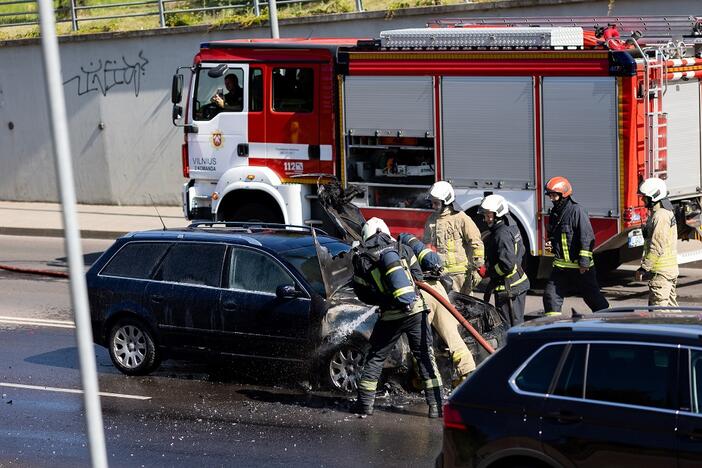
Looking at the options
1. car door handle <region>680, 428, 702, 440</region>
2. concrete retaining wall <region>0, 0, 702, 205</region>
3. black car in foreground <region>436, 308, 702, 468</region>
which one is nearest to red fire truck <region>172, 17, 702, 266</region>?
concrete retaining wall <region>0, 0, 702, 205</region>

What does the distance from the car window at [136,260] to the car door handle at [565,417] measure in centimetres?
567

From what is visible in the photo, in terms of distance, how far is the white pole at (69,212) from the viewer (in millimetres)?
4242

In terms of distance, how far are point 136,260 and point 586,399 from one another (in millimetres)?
6024

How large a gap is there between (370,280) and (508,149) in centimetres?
512

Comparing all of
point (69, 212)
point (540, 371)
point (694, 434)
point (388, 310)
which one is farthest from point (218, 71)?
point (69, 212)

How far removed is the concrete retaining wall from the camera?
2289 cm

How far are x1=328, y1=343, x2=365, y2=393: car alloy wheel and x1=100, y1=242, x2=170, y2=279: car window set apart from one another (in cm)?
209

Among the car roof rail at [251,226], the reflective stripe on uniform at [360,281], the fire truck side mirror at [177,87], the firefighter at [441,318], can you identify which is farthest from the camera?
the fire truck side mirror at [177,87]

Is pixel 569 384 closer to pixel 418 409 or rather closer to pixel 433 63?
pixel 418 409

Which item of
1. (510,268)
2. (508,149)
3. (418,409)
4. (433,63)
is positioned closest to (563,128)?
(508,149)

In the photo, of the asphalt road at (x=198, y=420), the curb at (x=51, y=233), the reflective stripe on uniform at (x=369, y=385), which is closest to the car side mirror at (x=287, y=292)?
the asphalt road at (x=198, y=420)

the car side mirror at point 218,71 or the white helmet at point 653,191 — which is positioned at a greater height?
the car side mirror at point 218,71

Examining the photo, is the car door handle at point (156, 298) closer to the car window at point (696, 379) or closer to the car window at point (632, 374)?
the car window at point (632, 374)

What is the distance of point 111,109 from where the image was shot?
23672mm
